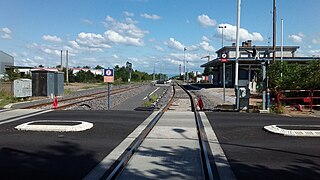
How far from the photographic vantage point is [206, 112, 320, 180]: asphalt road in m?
6.82

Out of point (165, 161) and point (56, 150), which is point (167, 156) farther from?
point (56, 150)

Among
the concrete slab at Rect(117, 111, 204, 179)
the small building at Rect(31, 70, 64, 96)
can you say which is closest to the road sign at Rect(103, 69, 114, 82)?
the concrete slab at Rect(117, 111, 204, 179)

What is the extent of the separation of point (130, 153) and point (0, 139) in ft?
13.2

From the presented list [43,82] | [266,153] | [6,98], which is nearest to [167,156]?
[266,153]

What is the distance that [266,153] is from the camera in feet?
28.1

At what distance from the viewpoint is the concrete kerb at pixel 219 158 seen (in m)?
6.64

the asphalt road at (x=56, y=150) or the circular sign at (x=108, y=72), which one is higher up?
the circular sign at (x=108, y=72)

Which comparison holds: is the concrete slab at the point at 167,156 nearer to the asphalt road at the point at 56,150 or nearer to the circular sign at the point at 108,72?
the asphalt road at the point at 56,150

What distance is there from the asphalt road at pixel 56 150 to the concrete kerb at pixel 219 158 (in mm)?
2487

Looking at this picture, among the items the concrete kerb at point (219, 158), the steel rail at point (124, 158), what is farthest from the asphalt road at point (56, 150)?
the concrete kerb at point (219, 158)

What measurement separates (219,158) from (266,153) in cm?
129

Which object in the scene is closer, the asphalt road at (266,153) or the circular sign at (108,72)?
the asphalt road at (266,153)

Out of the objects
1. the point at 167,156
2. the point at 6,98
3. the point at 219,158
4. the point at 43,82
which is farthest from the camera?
the point at 43,82

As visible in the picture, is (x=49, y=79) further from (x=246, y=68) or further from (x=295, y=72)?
(x=246, y=68)
